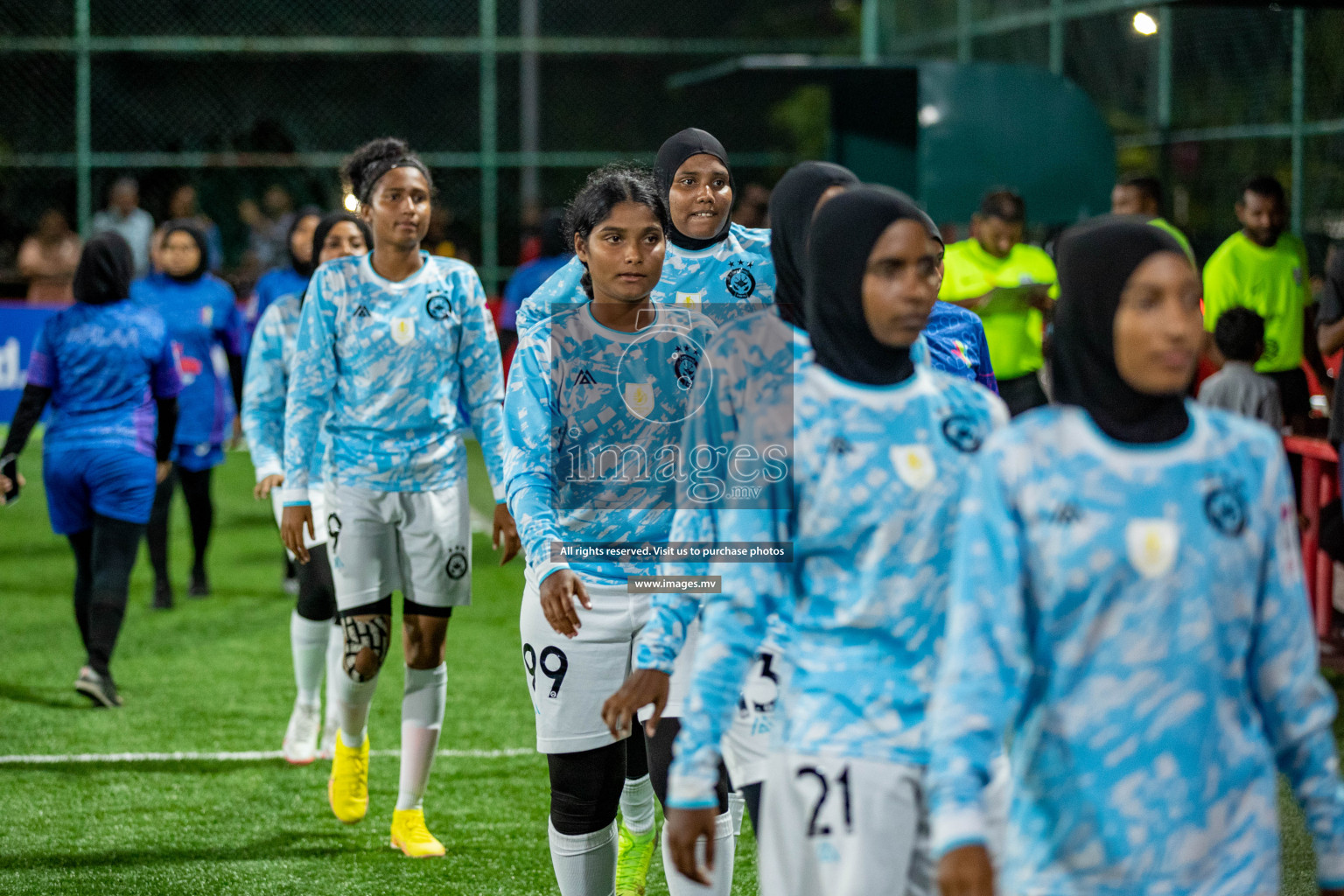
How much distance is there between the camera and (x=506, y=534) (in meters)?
4.73

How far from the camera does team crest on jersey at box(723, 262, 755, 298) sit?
4551 millimetres

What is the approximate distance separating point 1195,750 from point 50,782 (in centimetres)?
508

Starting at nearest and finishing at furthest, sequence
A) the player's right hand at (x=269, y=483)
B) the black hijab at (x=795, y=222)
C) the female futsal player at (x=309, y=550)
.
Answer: the black hijab at (x=795, y=222) → the player's right hand at (x=269, y=483) → the female futsal player at (x=309, y=550)

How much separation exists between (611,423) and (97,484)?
4112 millimetres

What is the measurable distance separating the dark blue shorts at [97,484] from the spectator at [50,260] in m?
9.95

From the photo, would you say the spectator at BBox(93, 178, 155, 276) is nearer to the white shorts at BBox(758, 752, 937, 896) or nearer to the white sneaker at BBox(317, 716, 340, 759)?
the white sneaker at BBox(317, 716, 340, 759)

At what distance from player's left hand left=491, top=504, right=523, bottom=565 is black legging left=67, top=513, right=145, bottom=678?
10.6ft

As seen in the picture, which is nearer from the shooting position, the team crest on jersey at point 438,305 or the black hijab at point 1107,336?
the black hijab at point 1107,336

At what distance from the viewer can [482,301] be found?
548cm

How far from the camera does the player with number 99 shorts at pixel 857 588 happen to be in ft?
8.78

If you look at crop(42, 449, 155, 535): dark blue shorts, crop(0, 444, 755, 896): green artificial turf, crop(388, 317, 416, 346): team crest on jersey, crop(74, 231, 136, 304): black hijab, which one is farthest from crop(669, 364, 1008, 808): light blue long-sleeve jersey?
crop(74, 231, 136, 304): black hijab

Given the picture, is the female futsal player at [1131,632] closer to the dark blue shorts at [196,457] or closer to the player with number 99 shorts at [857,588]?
the player with number 99 shorts at [857,588]

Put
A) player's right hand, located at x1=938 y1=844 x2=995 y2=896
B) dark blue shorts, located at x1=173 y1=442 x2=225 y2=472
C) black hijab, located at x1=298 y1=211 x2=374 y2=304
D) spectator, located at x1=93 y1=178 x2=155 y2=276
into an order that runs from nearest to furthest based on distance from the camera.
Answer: player's right hand, located at x1=938 y1=844 x2=995 y2=896, black hijab, located at x1=298 y1=211 x2=374 y2=304, dark blue shorts, located at x1=173 y1=442 x2=225 y2=472, spectator, located at x1=93 y1=178 x2=155 y2=276

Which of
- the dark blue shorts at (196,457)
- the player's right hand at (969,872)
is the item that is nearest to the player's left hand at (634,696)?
the player's right hand at (969,872)
